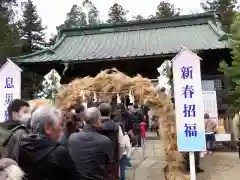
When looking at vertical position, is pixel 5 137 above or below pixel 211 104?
below

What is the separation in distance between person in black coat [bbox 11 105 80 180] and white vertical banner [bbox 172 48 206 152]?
4622 mm

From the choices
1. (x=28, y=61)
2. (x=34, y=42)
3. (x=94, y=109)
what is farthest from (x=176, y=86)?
(x=34, y=42)

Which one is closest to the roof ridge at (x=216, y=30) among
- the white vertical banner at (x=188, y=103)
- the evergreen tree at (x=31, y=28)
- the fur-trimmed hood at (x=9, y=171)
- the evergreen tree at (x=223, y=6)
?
the white vertical banner at (x=188, y=103)

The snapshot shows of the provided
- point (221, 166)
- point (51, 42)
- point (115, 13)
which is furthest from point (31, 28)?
point (221, 166)

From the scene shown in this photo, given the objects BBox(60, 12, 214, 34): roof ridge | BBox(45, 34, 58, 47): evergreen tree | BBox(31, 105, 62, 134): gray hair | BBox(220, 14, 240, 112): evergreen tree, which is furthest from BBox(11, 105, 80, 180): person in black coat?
BBox(45, 34, 58, 47): evergreen tree

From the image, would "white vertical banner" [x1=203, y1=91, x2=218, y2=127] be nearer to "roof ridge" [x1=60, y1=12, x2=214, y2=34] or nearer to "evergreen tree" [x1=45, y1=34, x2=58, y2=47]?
"roof ridge" [x1=60, y1=12, x2=214, y2=34]

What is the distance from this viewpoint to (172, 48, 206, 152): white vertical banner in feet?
22.5

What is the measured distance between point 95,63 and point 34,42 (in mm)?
26930

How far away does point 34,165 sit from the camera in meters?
2.52

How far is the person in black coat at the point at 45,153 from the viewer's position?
249cm

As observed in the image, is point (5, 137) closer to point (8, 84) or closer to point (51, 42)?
point (8, 84)

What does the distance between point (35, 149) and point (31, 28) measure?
3818cm

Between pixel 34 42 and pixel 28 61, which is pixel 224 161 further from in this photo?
pixel 34 42

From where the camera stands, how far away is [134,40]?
16.2 metres
